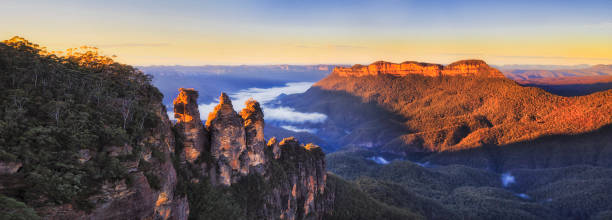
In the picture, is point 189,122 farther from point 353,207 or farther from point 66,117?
point 353,207

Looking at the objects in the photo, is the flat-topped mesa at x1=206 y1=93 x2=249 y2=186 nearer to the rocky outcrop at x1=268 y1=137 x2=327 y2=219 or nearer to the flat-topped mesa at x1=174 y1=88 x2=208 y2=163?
the flat-topped mesa at x1=174 y1=88 x2=208 y2=163

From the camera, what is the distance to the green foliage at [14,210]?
1667 cm

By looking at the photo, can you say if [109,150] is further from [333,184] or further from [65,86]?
[333,184]

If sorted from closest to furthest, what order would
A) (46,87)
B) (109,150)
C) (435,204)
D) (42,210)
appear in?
(42,210)
(109,150)
(46,87)
(435,204)

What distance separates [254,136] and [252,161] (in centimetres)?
487

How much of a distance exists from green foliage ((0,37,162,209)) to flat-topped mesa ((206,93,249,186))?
38.8 ft

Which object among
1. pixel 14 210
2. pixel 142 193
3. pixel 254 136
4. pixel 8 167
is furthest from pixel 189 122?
pixel 14 210

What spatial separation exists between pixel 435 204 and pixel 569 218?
249 ft

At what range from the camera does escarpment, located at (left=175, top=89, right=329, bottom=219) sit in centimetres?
4400

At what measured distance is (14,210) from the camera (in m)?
17.0

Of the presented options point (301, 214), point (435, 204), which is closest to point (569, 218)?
point (435, 204)

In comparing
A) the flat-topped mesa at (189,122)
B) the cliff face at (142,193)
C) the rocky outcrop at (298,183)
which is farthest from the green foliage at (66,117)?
the rocky outcrop at (298,183)

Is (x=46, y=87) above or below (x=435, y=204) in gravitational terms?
above

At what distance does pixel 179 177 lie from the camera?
120 ft
